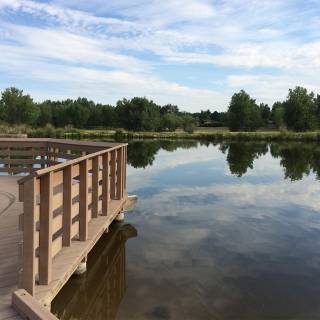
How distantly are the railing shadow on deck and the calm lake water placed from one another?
1cm

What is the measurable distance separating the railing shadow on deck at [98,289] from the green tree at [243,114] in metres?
77.7

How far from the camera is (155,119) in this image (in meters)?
84.1

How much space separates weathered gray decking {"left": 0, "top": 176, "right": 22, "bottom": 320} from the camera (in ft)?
14.2

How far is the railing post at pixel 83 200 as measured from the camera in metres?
6.37

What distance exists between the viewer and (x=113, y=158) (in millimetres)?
9453

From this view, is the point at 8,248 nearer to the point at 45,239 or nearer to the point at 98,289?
the point at 45,239

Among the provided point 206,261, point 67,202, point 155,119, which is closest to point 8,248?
point 67,202

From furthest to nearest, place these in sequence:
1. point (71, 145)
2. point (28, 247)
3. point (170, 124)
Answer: point (170, 124)
point (71, 145)
point (28, 247)

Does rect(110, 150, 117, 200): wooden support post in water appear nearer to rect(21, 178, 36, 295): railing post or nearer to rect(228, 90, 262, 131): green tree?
rect(21, 178, 36, 295): railing post

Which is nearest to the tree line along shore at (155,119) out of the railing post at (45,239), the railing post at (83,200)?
the railing post at (83,200)

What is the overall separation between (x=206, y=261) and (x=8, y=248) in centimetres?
354

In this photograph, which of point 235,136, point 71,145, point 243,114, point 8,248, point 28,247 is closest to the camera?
point 28,247

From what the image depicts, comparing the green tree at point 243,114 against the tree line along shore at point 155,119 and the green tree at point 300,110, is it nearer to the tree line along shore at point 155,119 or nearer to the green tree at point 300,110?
the tree line along shore at point 155,119

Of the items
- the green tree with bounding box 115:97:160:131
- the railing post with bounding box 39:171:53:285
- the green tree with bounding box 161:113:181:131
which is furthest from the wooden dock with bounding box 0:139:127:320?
the green tree with bounding box 161:113:181:131
